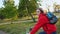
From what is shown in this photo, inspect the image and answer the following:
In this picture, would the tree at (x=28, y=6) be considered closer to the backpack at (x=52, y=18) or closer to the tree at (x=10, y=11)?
the tree at (x=10, y=11)

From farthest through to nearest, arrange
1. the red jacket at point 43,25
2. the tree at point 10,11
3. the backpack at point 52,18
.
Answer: the tree at point 10,11
the backpack at point 52,18
the red jacket at point 43,25

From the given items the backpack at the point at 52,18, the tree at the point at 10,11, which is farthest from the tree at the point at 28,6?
the backpack at the point at 52,18

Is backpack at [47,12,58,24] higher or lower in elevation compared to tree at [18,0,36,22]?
higher

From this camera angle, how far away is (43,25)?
416 cm

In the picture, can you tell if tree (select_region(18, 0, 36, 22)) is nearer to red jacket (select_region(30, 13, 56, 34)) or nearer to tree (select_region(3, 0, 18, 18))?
tree (select_region(3, 0, 18, 18))

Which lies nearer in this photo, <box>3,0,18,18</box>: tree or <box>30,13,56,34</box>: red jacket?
<box>30,13,56,34</box>: red jacket

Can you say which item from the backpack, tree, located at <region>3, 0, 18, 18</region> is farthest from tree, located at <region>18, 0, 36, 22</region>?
the backpack

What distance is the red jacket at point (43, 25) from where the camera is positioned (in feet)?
13.4

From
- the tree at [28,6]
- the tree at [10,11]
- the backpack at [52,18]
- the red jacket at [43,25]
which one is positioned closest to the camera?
the red jacket at [43,25]

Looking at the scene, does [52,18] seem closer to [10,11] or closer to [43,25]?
[43,25]

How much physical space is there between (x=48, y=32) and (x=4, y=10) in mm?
29763

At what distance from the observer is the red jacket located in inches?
161

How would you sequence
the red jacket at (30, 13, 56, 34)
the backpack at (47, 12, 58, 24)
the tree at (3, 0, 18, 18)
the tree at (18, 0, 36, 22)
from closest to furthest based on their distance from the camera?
1. the red jacket at (30, 13, 56, 34)
2. the backpack at (47, 12, 58, 24)
3. the tree at (18, 0, 36, 22)
4. the tree at (3, 0, 18, 18)

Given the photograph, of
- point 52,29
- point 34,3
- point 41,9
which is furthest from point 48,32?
point 34,3
